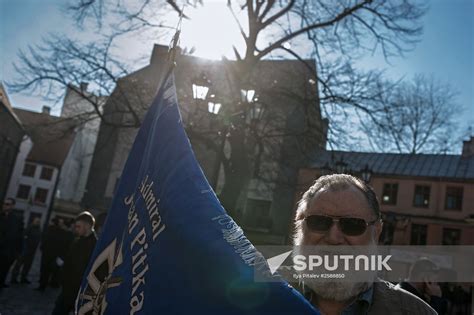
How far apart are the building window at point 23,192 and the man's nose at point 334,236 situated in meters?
49.0

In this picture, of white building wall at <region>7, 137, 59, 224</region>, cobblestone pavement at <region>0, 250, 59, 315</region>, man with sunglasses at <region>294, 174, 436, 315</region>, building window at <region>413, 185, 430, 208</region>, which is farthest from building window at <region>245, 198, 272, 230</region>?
man with sunglasses at <region>294, 174, 436, 315</region>

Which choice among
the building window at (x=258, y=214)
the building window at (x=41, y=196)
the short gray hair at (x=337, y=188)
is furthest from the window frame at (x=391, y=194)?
the building window at (x=41, y=196)

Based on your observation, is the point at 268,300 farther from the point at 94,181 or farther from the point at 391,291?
the point at 94,181

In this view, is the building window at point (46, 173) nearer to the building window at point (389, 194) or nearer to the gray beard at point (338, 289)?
the building window at point (389, 194)

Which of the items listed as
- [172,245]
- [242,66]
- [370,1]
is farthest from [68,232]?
[370,1]

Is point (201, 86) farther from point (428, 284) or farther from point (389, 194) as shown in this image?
point (389, 194)

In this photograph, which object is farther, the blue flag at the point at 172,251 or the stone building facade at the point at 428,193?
the stone building facade at the point at 428,193

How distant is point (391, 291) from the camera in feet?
6.57

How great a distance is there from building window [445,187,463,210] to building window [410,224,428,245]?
2.15 m

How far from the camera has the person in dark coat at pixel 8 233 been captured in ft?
30.5

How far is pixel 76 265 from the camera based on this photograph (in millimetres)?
6223

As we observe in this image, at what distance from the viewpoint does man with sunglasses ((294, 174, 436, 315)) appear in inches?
76.2

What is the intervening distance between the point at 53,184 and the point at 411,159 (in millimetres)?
35584

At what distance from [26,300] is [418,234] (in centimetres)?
2722
